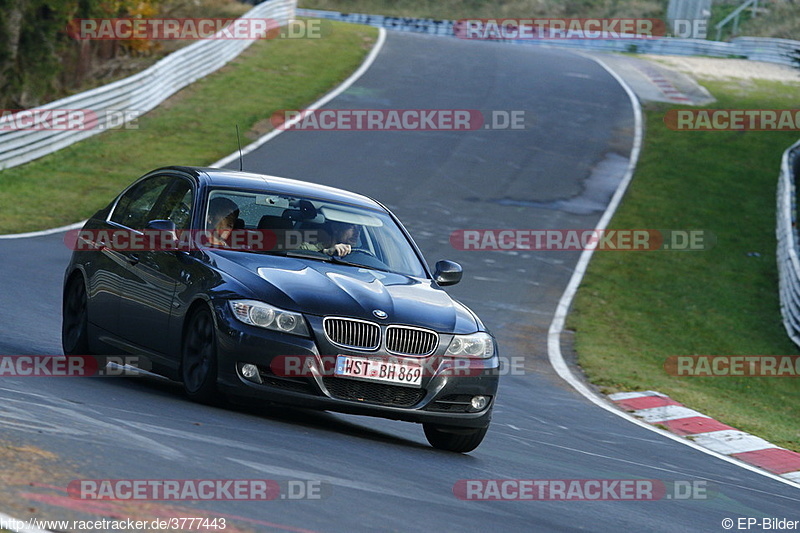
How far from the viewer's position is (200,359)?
→ 817 centimetres

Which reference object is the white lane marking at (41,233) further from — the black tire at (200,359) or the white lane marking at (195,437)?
the white lane marking at (195,437)

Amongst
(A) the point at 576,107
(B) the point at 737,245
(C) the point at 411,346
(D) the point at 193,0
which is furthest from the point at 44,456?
(D) the point at 193,0

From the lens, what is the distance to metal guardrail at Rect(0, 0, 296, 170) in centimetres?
2336

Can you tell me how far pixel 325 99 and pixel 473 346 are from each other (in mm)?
24079

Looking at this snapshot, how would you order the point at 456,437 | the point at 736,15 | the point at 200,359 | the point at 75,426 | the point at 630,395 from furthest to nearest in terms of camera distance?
the point at 736,15
the point at 630,395
the point at 456,437
the point at 200,359
the point at 75,426

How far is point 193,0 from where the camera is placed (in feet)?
162

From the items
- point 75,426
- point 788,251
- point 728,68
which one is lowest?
point 788,251

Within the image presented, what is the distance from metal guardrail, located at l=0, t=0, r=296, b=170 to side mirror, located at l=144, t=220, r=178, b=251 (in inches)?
578

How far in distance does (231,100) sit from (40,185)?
32.4 ft

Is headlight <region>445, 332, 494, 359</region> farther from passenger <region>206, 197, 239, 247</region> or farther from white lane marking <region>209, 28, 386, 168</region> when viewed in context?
white lane marking <region>209, 28, 386, 168</region>

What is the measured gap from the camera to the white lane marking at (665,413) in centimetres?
1258

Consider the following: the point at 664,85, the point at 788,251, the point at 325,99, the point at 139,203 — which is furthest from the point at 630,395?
the point at 664,85

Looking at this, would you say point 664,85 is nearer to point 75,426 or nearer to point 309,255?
point 309,255

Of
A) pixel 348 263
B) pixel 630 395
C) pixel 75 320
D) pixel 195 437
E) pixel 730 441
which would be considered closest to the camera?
pixel 195 437
